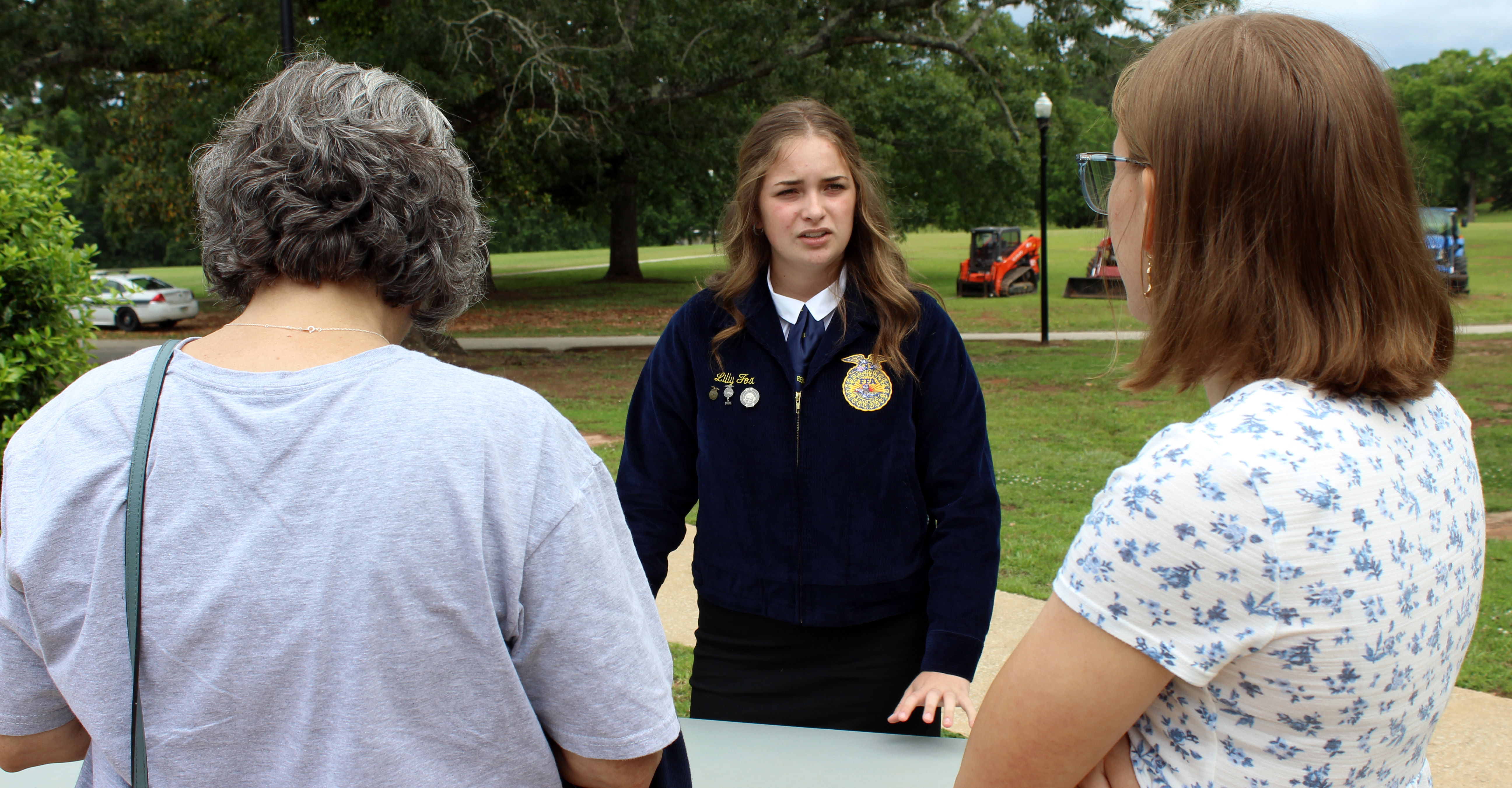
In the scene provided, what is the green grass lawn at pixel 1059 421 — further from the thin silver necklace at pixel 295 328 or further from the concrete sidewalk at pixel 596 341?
the thin silver necklace at pixel 295 328

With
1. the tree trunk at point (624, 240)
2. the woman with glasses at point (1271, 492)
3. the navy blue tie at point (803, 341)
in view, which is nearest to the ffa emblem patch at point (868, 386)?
the navy blue tie at point (803, 341)

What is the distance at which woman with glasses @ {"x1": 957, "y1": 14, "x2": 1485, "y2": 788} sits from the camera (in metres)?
1.00

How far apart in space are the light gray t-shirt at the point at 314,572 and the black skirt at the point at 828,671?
1.16 meters

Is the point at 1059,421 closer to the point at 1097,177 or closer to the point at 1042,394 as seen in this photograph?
the point at 1042,394

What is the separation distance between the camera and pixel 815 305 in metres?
2.43

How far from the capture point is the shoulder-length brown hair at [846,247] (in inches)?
93.6

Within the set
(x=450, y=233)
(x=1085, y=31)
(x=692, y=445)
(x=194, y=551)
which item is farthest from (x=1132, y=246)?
(x=1085, y=31)

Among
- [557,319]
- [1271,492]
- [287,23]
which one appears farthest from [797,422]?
[557,319]

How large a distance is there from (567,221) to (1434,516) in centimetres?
4151

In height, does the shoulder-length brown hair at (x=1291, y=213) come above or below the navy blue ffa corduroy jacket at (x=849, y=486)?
above

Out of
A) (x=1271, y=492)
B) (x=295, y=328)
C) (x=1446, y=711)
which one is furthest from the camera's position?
(x=1446, y=711)

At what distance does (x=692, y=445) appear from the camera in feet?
8.14

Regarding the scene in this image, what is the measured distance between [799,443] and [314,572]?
1.31 meters

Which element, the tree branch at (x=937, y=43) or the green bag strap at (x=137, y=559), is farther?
the tree branch at (x=937, y=43)
